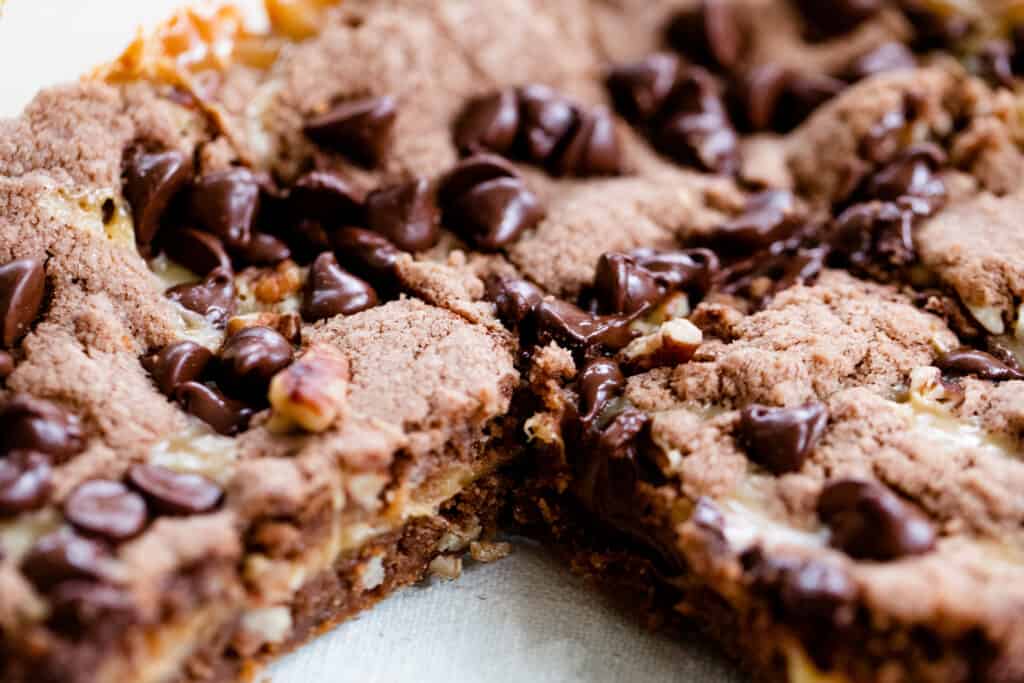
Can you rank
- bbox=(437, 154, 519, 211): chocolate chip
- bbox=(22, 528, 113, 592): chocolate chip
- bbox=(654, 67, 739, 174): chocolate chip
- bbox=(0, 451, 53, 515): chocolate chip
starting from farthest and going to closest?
bbox=(654, 67, 739, 174): chocolate chip < bbox=(437, 154, 519, 211): chocolate chip < bbox=(0, 451, 53, 515): chocolate chip < bbox=(22, 528, 113, 592): chocolate chip

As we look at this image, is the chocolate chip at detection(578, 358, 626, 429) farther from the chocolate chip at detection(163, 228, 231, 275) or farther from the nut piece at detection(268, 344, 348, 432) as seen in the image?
the chocolate chip at detection(163, 228, 231, 275)

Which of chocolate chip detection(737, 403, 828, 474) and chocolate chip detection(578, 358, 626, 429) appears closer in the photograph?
chocolate chip detection(737, 403, 828, 474)

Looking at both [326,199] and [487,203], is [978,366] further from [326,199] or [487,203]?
[326,199]

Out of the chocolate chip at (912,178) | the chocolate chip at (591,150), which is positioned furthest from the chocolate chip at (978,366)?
the chocolate chip at (591,150)

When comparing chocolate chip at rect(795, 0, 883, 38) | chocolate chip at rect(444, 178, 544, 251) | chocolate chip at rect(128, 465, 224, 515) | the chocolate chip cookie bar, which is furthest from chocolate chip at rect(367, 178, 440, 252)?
chocolate chip at rect(795, 0, 883, 38)

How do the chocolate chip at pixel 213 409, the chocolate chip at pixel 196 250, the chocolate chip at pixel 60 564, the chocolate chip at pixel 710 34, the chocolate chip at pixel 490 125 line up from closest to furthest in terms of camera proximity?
the chocolate chip at pixel 60 564
the chocolate chip at pixel 213 409
the chocolate chip at pixel 196 250
the chocolate chip at pixel 490 125
the chocolate chip at pixel 710 34

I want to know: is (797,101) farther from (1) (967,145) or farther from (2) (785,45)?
(1) (967,145)

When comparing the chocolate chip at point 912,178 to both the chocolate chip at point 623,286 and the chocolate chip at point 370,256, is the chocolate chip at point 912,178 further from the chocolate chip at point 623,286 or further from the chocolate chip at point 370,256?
the chocolate chip at point 370,256
